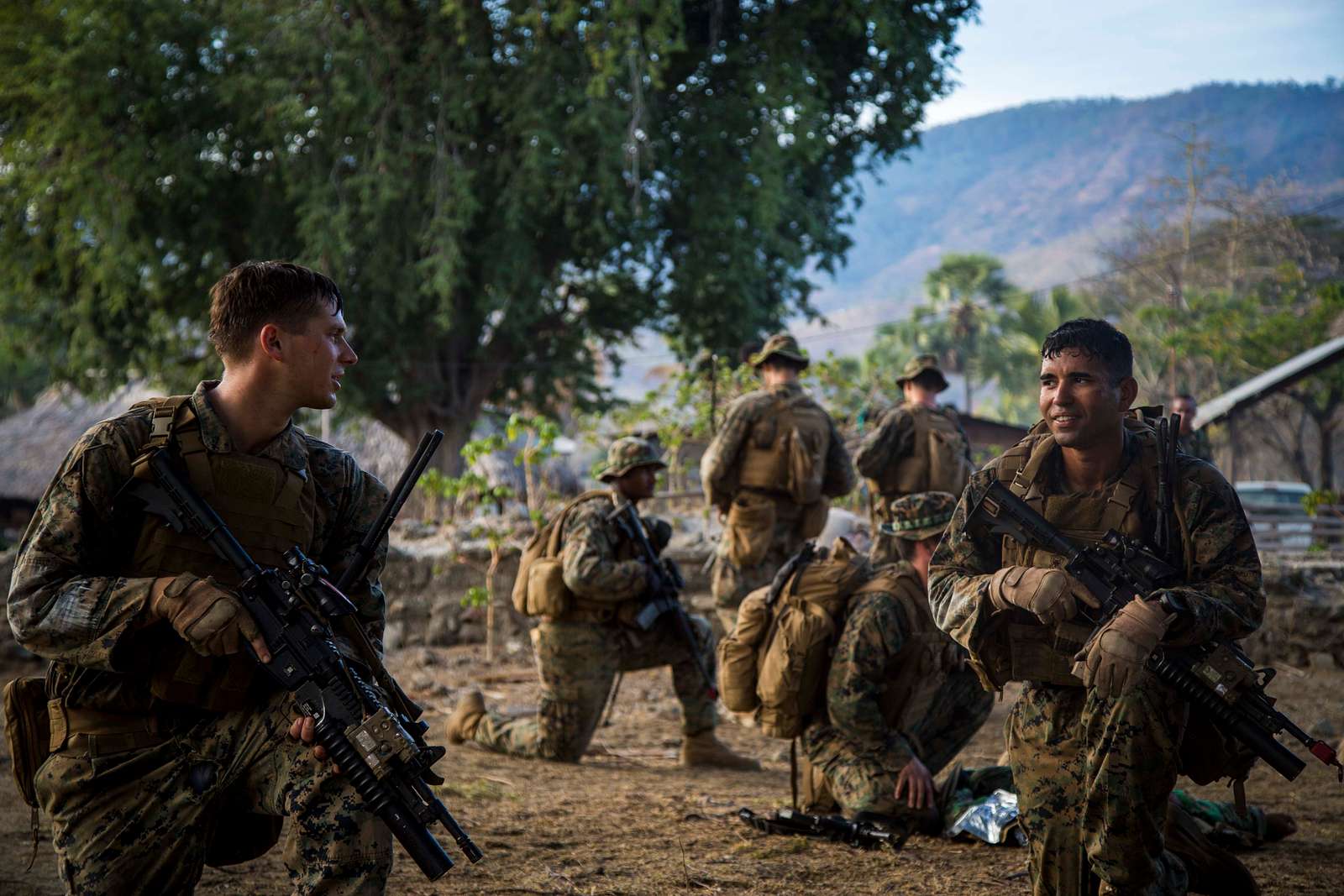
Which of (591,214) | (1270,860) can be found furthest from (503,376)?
(1270,860)

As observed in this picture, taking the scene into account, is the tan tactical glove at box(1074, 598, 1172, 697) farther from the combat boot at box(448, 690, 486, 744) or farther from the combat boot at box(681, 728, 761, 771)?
the combat boot at box(448, 690, 486, 744)

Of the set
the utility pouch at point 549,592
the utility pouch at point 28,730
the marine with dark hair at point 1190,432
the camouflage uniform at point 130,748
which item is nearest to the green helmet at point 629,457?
the utility pouch at point 549,592

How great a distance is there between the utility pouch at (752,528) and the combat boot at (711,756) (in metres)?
1.41

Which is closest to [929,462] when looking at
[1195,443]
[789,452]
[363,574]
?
[789,452]

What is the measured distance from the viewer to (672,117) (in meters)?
19.1

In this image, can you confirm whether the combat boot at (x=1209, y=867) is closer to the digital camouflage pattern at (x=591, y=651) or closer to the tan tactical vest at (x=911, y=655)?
the tan tactical vest at (x=911, y=655)

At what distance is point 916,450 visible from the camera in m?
8.23

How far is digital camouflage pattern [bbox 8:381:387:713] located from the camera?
9.59ft

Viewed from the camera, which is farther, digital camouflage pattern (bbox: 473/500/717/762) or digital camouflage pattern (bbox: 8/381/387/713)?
digital camouflage pattern (bbox: 473/500/717/762)

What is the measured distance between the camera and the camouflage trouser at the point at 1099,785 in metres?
3.49

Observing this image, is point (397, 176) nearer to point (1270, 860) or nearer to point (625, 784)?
point (625, 784)

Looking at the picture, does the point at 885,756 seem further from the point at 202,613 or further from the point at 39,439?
the point at 39,439

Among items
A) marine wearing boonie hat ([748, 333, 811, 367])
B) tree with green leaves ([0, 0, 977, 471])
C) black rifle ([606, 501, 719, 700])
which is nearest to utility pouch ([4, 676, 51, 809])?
black rifle ([606, 501, 719, 700])

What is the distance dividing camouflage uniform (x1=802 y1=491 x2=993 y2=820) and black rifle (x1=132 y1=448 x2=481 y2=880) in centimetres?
254
